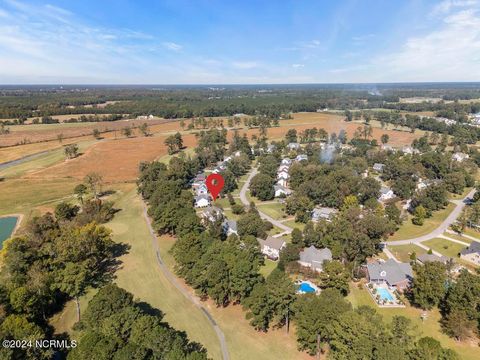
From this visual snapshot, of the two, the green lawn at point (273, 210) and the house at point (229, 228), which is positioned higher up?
the house at point (229, 228)

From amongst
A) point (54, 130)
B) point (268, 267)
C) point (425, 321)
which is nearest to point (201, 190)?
point (268, 267)

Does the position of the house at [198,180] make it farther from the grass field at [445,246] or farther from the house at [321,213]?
the grass field at [445,246]

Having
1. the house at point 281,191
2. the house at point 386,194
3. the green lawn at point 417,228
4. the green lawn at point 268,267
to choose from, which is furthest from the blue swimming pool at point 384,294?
the house at point 281,191

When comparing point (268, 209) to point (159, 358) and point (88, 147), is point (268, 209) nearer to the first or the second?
point (159, 358)

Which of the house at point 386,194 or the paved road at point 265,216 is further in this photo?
the house at point 386,194

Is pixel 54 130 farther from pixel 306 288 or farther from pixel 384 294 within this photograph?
pixel 384 294

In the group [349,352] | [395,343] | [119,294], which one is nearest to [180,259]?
[119,294]

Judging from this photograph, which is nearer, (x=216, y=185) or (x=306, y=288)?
(x=306, y=288)
